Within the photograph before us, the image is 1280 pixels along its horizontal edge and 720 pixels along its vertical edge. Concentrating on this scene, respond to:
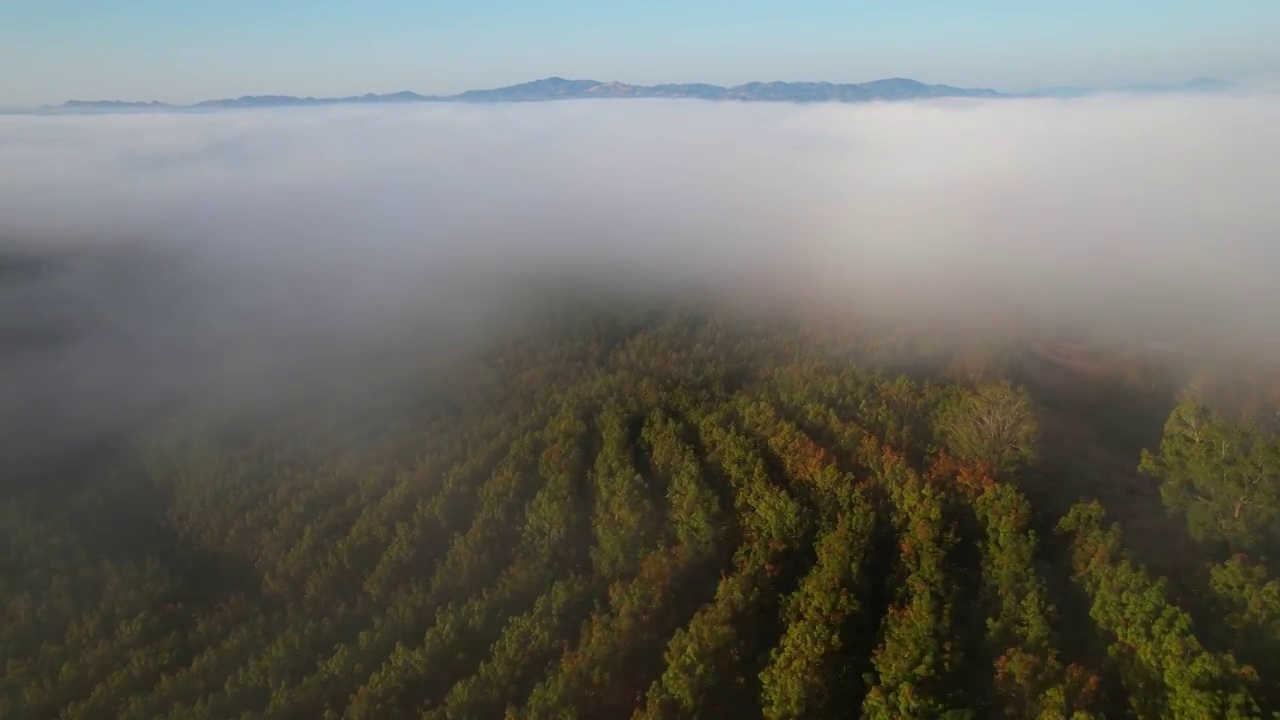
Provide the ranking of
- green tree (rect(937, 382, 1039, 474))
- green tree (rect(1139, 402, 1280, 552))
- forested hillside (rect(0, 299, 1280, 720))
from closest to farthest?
1. forested hillside (rect(0, 299, 1280, 720))
2. green tree (rect(1139, 402, 1280, 552))
3. green tree (rect(937, 382, 1039, 474))

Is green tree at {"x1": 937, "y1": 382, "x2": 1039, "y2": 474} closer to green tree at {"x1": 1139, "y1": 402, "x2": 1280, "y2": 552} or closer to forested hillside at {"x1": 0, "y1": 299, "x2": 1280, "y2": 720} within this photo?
forested hillside at {"x1": 0, "y1": 299, "x2": 1280, "y2": 720}

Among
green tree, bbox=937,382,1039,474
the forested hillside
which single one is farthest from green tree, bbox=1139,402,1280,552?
green tree, bbox=937,382,1039,474

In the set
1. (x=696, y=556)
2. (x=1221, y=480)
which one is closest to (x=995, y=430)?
(x=1221, y=480)

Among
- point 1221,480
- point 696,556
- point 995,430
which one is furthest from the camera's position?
point 696,556

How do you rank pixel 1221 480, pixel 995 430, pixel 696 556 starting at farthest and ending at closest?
pixel 696 556 < pixel 995 430 < pixel 1221 480

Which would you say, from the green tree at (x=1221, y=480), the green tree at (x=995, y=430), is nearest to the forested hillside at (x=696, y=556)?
the green tree at (x=1221, y=480)

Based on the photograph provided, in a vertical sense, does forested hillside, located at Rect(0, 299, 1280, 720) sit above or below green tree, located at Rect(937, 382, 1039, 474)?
below

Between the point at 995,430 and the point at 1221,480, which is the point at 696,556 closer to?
the point at 995,430

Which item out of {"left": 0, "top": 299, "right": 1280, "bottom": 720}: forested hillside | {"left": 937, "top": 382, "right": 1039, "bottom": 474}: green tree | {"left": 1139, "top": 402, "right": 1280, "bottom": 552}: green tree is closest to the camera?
{"left": 0, "top": 299, "right": 1280, "bottom": 720}: forested hillside
